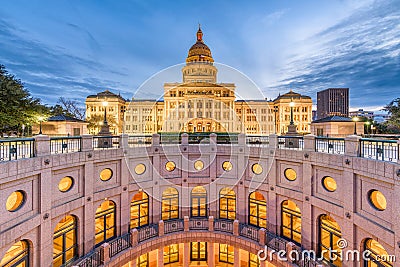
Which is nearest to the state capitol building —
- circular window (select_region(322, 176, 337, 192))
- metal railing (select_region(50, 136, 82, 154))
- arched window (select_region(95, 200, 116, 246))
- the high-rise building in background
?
arched window (select_region(95, 200, 116, 246))

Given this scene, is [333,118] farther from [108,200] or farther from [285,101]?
[285,101]

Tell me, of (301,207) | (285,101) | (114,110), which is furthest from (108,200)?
(285,101)

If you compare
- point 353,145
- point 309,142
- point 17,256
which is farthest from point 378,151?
point 17,256

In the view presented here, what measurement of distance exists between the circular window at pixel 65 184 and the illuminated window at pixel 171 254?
956cm

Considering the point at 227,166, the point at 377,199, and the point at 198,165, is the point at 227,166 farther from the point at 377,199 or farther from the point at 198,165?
the point at 377,199

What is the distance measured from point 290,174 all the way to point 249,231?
16.5ft

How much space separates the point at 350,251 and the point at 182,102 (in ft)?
208

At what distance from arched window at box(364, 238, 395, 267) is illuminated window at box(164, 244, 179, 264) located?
42.1 feet

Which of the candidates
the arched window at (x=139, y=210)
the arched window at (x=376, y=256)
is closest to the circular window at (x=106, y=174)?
the arched window at (x=139, y=210)

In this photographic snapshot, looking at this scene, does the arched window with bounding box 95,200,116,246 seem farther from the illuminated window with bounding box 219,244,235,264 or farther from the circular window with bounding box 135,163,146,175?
the illuminated window with bounding box 219,244,235,264

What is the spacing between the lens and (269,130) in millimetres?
81062

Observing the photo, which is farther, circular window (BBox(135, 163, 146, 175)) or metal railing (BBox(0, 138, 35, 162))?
circular window (BBox(135, 163, 146, 175))

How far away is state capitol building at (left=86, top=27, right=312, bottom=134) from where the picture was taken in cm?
6944

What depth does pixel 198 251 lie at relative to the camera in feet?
56.5
